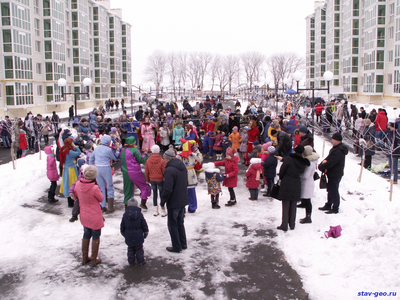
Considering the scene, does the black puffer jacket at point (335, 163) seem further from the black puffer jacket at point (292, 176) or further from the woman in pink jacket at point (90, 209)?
the woman in pink jacket at point (90, 209)

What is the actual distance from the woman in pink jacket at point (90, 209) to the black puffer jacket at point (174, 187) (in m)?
1.06

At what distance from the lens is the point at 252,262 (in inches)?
236

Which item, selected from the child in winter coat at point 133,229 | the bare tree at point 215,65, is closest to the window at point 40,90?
the child in winter coat at point 133,229

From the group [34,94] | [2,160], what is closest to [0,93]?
[34,94]

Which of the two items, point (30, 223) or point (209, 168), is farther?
point (209, 168)

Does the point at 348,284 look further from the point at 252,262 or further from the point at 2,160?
the point at 2,160

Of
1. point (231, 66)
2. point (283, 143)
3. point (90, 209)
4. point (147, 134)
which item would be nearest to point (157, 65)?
point (231, 66)

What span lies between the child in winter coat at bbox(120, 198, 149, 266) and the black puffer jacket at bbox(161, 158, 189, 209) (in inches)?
22.2

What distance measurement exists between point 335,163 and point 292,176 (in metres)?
1.16

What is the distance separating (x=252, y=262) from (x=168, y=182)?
188 centimetres

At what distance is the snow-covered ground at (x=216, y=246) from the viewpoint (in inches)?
203

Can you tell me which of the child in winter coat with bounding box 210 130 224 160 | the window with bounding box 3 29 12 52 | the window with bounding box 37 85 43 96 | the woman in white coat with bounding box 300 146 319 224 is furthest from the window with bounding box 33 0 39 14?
the woman in white coat with bounding box 300 146 319 224

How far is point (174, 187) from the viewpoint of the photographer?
6227 mm

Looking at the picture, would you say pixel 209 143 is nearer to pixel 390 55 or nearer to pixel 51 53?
pixel 390 55
